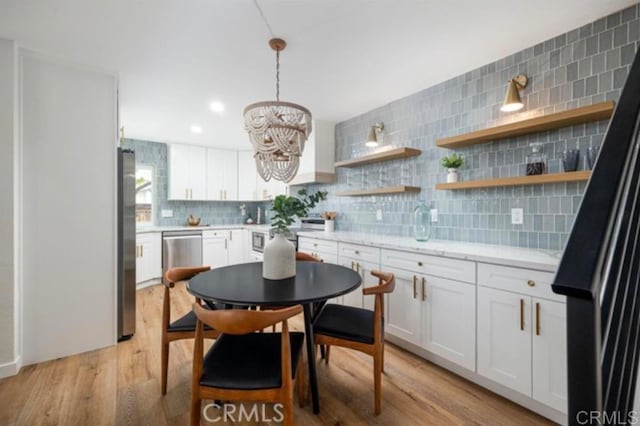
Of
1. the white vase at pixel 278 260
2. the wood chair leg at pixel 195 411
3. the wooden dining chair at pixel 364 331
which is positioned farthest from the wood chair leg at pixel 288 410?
the white vase at pixel 278 260

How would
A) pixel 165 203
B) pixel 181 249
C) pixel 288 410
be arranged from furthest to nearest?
1. pixel 165 203
2. pixel 181 249
3. pixel 288 410

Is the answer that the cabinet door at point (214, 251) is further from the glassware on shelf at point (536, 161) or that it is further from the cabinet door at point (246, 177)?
the glassware on shelf at point (536, 161)

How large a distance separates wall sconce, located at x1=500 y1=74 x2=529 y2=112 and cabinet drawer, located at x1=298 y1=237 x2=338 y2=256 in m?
1.98

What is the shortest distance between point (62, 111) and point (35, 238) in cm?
105

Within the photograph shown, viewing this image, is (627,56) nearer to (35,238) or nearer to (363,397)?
(363,397)

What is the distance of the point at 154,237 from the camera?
460 centimetres

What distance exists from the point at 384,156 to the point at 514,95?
1.27 metres

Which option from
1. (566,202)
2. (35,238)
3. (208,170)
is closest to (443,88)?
(566,202)

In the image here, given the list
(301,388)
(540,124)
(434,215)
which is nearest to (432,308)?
(434,215)

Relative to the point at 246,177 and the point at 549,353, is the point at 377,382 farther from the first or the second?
the point at 246,177

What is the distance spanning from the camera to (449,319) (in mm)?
2162

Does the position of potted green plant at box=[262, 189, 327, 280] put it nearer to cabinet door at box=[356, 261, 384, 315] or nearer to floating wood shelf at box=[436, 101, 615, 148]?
cabinet door at box=[356, 261, 384, 315]

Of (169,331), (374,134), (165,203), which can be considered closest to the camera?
(169,331)

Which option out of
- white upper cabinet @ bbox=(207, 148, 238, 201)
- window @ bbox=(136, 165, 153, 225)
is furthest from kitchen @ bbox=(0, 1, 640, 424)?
white upper cabinet @ bbox=(207, 148, 238, 201)
